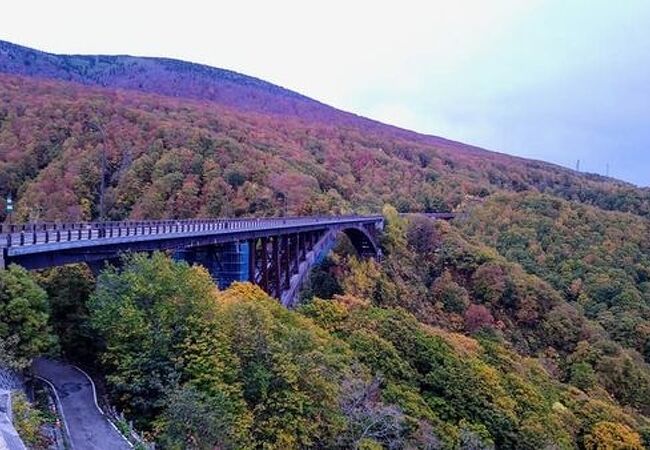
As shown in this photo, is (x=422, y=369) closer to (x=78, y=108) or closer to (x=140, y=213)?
(x=140, y=213)

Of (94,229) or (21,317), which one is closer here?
(21,317)

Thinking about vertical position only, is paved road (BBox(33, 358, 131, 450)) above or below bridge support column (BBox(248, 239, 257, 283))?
below

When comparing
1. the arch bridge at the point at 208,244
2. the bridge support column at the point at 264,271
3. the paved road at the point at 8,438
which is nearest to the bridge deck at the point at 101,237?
the arch bridge at the point at 208,244

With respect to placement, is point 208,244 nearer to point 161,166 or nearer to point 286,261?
point 286,261

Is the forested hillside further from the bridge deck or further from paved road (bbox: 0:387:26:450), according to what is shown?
paved road (bbox: 0:387:26:450)

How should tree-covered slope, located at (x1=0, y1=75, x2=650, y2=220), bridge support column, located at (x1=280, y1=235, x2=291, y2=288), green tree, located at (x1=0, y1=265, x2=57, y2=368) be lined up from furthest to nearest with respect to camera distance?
tree-covered slope, located at (x1=0, y1=75, x2=650, y2=220)
bridge support column, located at (x1=280, y1=235, x2=291, y2=288)
green tree, located at (x1=0, y1=265, x2=57, y2=368)

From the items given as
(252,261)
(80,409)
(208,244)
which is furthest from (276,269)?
(80,409)

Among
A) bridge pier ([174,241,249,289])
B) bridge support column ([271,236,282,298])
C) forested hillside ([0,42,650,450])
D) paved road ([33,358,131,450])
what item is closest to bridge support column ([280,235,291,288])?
bridge support column ([271,236,282,298])
